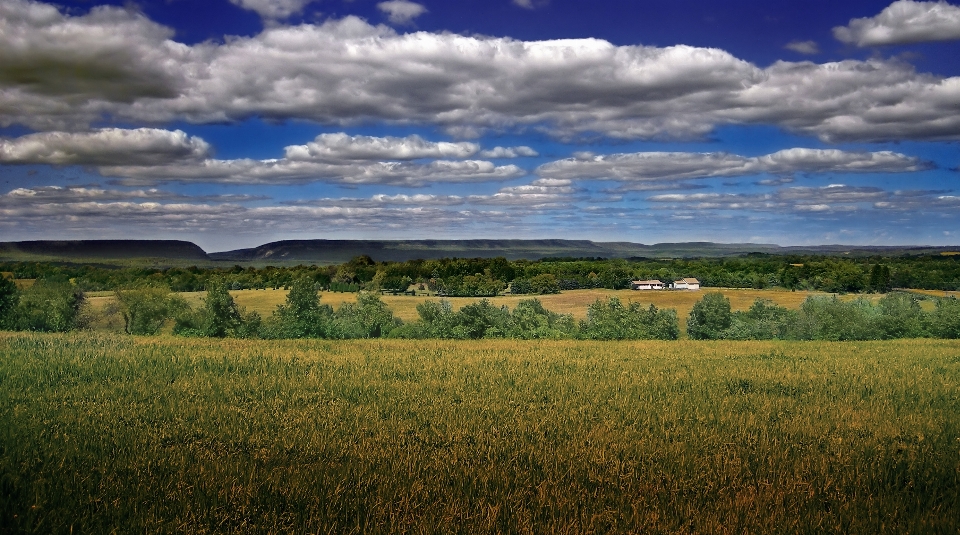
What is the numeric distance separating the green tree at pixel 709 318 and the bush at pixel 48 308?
216 ft

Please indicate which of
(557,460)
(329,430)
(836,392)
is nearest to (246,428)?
(329,430)

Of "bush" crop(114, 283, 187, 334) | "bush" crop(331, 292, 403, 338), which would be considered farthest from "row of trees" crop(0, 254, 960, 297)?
"bush" crop(331, 292, 403, 338)

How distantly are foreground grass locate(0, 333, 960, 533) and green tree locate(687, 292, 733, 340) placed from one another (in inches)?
1960

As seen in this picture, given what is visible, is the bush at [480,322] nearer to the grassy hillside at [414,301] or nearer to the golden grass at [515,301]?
the golden grass at [515,301]

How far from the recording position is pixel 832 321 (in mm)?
60719

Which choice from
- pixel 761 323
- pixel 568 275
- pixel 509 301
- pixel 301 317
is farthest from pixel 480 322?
pixel 568 275

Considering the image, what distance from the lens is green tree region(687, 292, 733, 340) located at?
2881 inches

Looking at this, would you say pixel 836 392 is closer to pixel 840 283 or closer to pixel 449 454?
pixel 449 454

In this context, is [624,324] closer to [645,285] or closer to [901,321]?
[901,321]

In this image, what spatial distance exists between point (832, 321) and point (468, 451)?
197 ft

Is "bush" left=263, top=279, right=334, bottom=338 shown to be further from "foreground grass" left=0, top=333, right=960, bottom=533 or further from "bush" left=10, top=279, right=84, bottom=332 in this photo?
"foreground grass" left=0, top=333, right=960, bottom=533

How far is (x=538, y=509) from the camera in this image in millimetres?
8742

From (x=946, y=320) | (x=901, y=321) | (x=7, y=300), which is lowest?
(x=901, y=321)

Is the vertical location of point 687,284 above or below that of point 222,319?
below
